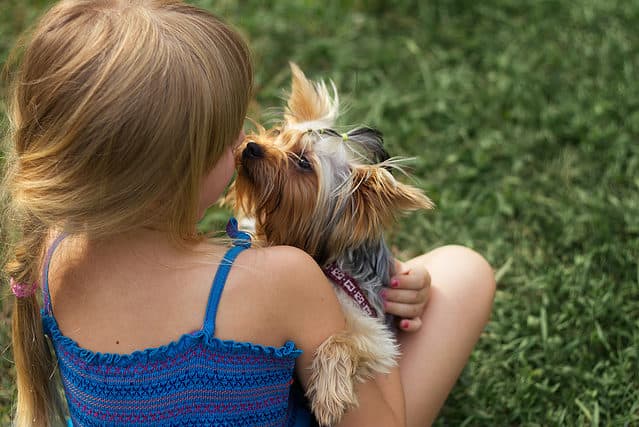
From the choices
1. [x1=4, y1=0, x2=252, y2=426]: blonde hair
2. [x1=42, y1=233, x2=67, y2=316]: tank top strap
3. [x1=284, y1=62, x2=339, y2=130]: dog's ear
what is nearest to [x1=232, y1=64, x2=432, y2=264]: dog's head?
[x1=284, y1=62, x2=339, y2=130]: dog's ear

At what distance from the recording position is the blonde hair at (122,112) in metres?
1.80

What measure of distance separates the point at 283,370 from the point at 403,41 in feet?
10.6

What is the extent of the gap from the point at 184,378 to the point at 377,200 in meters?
0.84

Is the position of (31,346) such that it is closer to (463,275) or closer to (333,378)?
(333,378)

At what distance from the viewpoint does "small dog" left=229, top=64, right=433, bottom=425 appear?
2.51 m

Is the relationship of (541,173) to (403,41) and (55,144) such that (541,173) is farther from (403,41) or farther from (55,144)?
(55,144)

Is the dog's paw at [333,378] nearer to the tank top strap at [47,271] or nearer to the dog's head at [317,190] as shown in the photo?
the dog's head at [317,190]

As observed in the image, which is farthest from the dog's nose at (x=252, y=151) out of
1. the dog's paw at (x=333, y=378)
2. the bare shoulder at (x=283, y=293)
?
the dog's paw at (x=333, y=378)

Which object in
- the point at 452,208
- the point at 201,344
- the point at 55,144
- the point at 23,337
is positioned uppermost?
the point at 55,144

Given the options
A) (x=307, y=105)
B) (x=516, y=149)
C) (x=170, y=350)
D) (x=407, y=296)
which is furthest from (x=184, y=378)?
(x=516, y=149)

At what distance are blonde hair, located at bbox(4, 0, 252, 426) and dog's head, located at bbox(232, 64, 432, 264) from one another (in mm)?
539

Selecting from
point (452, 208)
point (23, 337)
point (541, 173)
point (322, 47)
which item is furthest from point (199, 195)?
point (322, 47)

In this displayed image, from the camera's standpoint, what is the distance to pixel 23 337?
2.32m

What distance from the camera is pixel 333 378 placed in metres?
2.19
